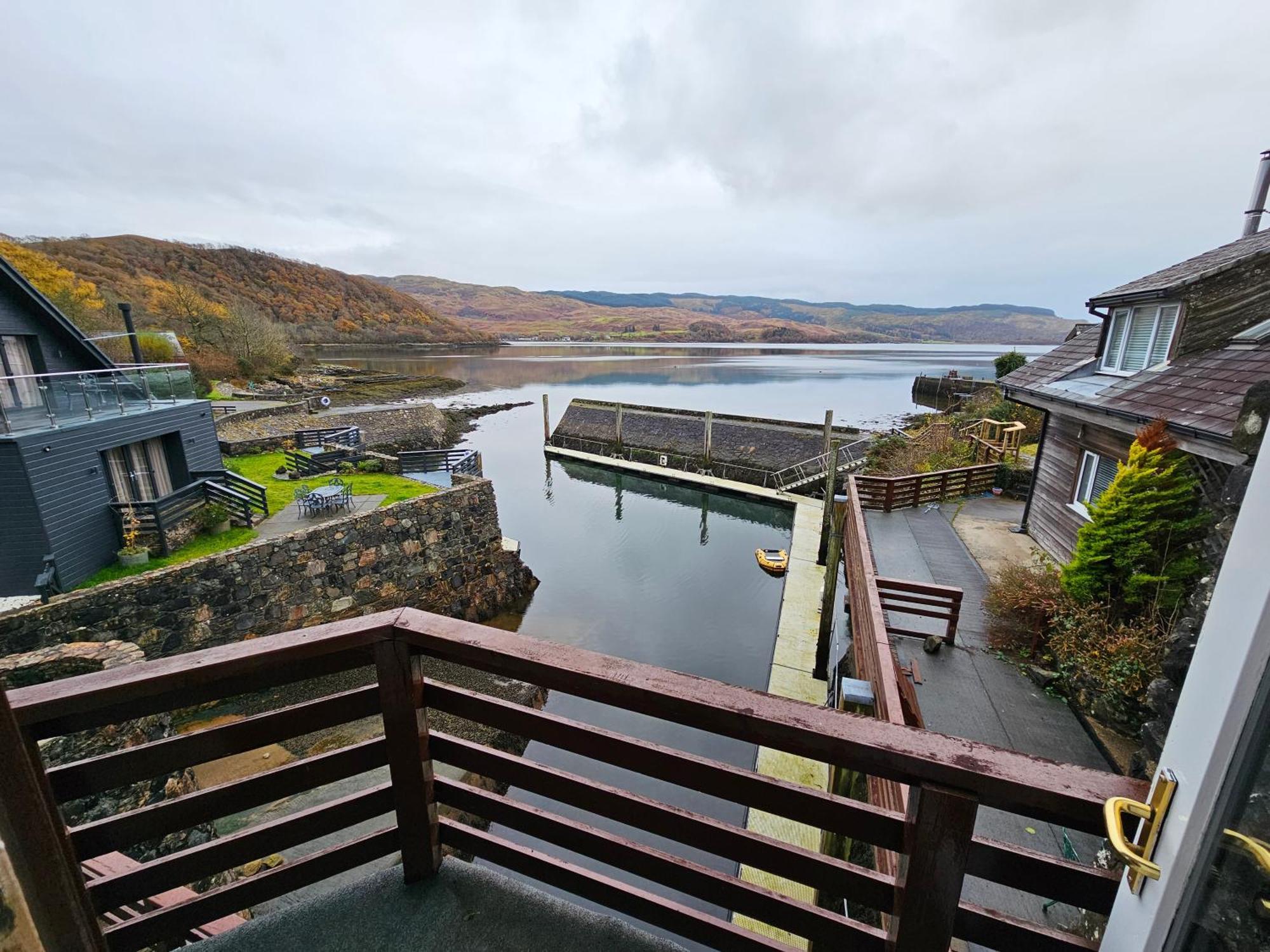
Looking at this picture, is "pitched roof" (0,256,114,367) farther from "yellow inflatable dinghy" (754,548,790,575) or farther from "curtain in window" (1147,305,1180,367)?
"curtain in window" (1147,305,1180,367)

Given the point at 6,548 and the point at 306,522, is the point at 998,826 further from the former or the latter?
the point at 6,548

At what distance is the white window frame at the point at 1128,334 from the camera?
723 centimetres

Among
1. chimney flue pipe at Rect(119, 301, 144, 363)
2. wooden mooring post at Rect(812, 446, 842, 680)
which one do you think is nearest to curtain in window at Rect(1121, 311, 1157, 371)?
wooden mooring post at Rect(812, 446, 842, 680)

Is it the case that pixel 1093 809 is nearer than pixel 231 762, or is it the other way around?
pixel 1093 809

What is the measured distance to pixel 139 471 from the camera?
1055 centimetres

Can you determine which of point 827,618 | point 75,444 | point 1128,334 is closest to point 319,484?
point 75,444

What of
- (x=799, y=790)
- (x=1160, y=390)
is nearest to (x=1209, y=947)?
(x=799, y=790)

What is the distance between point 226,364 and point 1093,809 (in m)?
38.6

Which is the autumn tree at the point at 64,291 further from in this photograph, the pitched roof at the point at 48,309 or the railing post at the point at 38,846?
the railing post at the point at 38,846

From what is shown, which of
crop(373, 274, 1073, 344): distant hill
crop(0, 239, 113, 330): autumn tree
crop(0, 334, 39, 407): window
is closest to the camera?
crop(0, 334, 39, 407): window

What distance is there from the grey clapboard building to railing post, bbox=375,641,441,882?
33.5 ft

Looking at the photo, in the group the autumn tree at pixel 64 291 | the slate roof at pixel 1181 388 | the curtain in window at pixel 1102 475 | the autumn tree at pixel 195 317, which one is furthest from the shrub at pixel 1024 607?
the autumn tree at pixel 195 317

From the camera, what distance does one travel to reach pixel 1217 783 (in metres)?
0.86

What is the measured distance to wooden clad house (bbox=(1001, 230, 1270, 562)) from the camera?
566 centimetres
